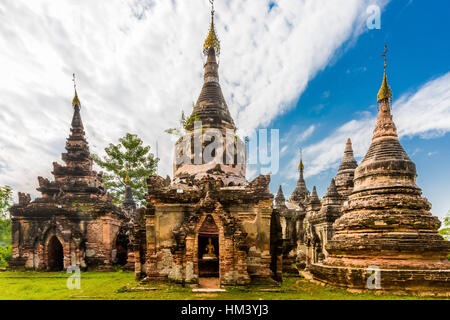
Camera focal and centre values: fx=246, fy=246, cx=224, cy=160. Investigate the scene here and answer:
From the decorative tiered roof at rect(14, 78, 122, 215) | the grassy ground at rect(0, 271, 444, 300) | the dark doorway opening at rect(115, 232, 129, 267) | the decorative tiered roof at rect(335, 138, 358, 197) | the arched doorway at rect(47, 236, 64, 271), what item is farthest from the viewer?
the dark doorway opening at rect(115, 232, 129, 267)

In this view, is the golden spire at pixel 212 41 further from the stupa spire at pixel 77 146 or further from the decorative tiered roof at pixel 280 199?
the decorative tiered roof at pixel 280 199

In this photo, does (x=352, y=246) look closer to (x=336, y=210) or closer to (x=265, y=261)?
(x=265, y=261)

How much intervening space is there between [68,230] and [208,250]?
1319 centimetres

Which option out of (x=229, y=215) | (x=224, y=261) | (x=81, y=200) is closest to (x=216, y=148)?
(x=229, y=215)

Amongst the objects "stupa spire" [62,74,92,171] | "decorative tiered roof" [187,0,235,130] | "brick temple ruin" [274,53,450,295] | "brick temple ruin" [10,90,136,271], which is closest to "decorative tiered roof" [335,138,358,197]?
"brick temple ruin" [274,53,450,295]

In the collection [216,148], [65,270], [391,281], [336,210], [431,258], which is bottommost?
[65,270]

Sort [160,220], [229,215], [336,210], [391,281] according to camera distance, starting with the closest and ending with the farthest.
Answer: [391,281] < [229,215] < [160,220] < [336,210]

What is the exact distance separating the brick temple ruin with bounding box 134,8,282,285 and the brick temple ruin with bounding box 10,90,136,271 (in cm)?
827

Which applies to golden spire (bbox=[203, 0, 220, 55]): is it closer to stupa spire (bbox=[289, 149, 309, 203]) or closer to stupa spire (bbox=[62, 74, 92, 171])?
stupa spire (bbox=[62, 74, 92, 171])

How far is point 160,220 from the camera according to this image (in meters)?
12.0

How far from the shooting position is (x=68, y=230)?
1922 centimetres

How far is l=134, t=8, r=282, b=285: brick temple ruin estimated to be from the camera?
35.5 feet

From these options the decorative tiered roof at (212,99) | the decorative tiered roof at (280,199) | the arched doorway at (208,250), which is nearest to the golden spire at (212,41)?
the decorative tiered roof at (212,99)

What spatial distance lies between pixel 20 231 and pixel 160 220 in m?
16.2
